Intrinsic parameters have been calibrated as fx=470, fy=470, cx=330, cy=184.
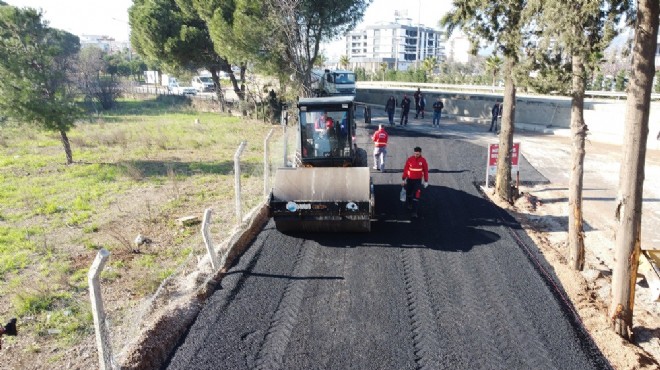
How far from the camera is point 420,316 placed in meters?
6.79

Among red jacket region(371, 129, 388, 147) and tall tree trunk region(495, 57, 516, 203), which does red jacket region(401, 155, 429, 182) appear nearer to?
tall tree trunk region(495, 57, 516, 203)

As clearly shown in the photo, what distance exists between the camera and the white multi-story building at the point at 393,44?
13688 centimetres

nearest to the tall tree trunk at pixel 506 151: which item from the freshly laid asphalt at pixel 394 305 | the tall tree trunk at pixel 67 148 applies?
the freshly laid asphalt at pixel 394 305

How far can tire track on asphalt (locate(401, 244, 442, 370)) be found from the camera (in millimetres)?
5875

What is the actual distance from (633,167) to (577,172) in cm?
229

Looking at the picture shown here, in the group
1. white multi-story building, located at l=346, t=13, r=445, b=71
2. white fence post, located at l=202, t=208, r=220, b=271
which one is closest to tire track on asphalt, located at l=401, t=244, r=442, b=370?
white fence post, located at l=202, t=208, r=220, b=271

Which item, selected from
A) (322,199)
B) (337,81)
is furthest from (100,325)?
(337,81)

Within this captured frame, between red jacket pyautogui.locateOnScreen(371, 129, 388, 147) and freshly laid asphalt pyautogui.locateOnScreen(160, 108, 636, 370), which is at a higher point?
red jacket pyautogui.locateOnScreen(371, 129, 388, 147)

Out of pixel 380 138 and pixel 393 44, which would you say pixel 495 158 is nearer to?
pixel 380 138

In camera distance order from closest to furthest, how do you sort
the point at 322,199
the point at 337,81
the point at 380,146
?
the point at 322,199 → the point at 380,146 → the point at 337,81

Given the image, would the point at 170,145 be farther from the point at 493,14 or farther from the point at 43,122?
the point at 493,14

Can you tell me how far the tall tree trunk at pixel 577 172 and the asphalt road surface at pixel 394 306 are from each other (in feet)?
2.24

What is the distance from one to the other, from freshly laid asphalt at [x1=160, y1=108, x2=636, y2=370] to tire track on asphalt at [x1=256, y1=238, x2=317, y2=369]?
17mm

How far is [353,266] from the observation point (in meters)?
8.38
